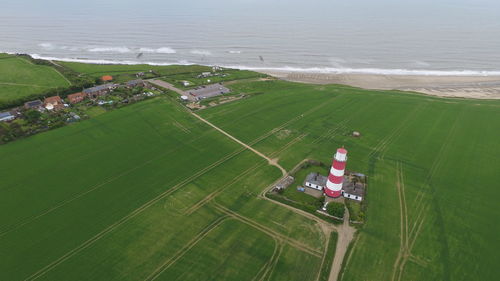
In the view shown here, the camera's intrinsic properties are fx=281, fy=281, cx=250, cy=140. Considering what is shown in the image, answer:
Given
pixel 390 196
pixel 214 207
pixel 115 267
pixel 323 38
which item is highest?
pixel 323 38

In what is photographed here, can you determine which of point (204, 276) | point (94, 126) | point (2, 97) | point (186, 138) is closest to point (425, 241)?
point (204, 276)

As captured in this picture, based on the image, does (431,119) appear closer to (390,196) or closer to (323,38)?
(390,196)

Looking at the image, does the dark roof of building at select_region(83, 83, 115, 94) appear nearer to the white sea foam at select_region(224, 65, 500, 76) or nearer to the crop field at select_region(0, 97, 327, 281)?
the crop field at select_region(0, 97, 327, 281)

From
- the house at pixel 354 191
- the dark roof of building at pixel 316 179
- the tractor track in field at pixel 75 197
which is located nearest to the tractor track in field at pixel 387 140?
the house at pixel 354 191

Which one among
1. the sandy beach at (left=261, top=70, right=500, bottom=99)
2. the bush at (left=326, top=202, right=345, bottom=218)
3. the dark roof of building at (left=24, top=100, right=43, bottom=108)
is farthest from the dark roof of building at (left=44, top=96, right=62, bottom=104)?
the sandy beach at (left=261, top=70, right=500, bottom=99)

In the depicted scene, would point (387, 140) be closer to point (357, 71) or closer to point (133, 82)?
point (357, 71)

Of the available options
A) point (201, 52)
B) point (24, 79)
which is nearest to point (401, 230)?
point (24, 79)

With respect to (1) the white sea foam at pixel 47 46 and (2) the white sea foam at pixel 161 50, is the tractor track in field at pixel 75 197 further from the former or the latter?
(1) the white sea foam at pixel 47 46

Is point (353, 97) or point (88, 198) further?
point (353, 97)
